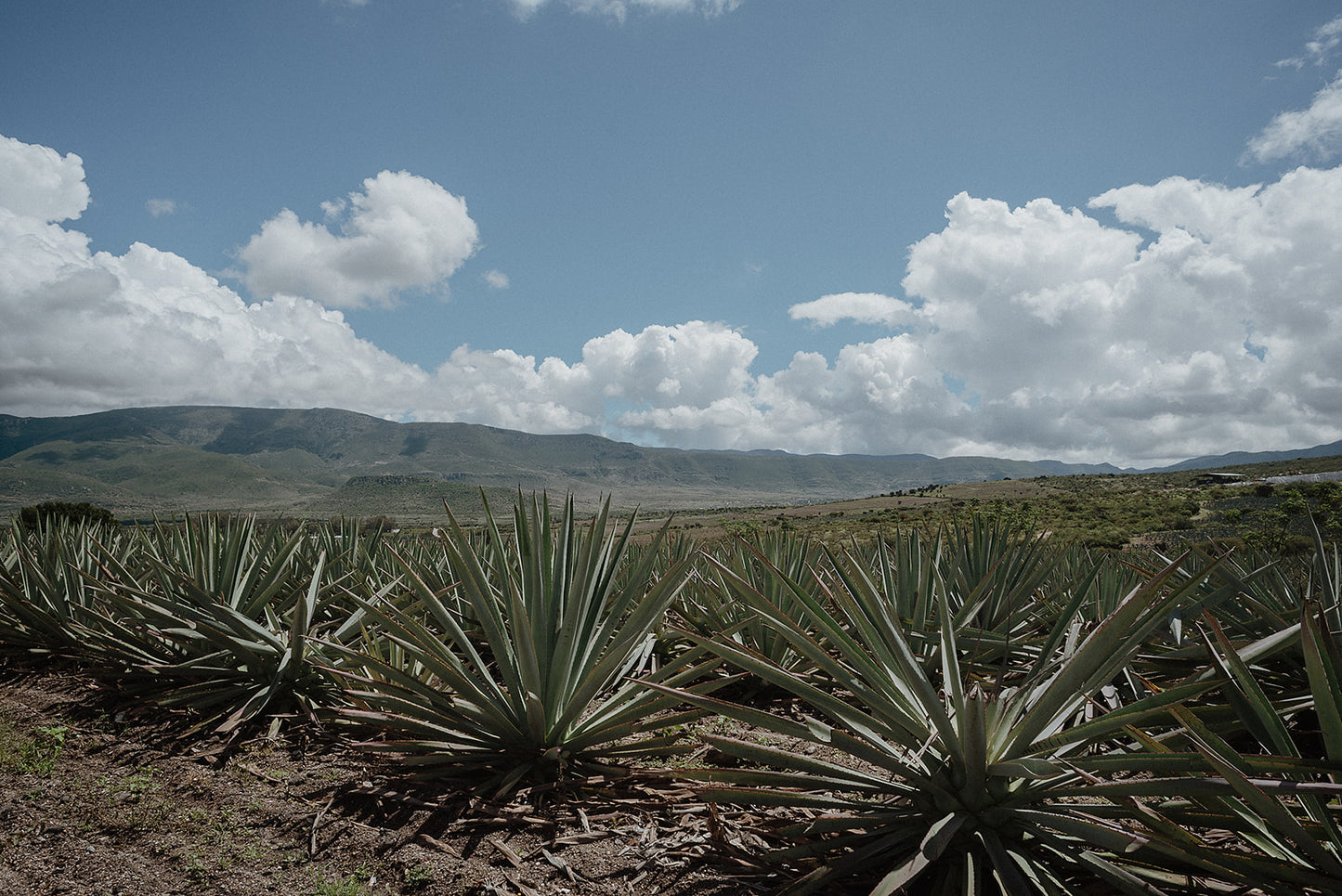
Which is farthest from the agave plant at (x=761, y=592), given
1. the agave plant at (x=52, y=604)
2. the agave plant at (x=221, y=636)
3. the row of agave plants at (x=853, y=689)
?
the agave plant at (x=52, y=604)

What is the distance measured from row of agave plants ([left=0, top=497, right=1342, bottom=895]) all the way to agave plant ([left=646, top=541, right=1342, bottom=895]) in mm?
10

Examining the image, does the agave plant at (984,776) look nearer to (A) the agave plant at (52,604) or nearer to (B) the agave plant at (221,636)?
(B) the agave plant at (221,636)

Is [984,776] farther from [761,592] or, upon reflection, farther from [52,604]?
[52,604]

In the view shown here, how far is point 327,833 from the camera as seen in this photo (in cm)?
269

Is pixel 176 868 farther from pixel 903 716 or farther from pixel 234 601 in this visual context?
pixel 903 716

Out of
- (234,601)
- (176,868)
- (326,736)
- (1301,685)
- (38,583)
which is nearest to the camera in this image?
(176,868)

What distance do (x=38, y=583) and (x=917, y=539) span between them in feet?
25.4

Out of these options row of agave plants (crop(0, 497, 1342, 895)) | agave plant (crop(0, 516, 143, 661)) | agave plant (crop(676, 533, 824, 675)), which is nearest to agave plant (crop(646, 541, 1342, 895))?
row of agave plants (crop(0, 497, 1342, 895))

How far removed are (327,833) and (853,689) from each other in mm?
2278

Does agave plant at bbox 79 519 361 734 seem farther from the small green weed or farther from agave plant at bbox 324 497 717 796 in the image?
agave plant at bbox 324 497 717 796

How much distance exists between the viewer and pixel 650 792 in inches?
113

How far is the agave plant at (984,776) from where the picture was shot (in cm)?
185

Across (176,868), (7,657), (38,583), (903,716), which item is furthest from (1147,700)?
(7,657)

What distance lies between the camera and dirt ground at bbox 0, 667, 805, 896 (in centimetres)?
233
